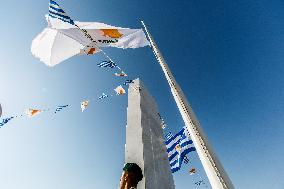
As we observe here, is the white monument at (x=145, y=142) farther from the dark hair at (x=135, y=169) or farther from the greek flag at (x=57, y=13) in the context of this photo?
the greek flag at (x=57, y=13)

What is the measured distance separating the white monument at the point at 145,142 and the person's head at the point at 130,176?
0.11 m

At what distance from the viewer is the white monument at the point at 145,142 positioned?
17.9 ft

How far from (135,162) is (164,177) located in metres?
1.02

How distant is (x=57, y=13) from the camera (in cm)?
768

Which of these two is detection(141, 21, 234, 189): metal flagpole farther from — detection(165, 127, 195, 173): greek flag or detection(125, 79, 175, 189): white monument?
detection(165, 127, 195, 173): greek flag

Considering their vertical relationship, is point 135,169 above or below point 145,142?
below

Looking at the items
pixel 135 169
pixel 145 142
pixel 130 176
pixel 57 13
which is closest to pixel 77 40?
pixel 57 13

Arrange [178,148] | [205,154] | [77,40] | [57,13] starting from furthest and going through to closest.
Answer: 1. [178,148]
2. [77,40]
3. [57,13]
4. [205,154]

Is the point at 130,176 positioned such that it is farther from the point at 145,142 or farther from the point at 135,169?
the point at 145,142

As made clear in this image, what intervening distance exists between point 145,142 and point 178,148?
514cm

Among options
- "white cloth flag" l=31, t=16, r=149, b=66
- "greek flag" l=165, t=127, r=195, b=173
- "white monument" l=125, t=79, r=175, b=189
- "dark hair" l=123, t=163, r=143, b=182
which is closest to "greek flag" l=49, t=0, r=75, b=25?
"white cloth flag" l=31, t=16, r=149, b=66

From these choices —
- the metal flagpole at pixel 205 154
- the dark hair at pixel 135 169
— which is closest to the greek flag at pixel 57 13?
the dark hair at pixel 135 169

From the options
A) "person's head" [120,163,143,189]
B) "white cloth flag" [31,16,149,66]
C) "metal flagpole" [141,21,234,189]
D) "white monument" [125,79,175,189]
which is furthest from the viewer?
"white cloth flag" [31,16,149,66]

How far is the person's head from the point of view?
493cm
